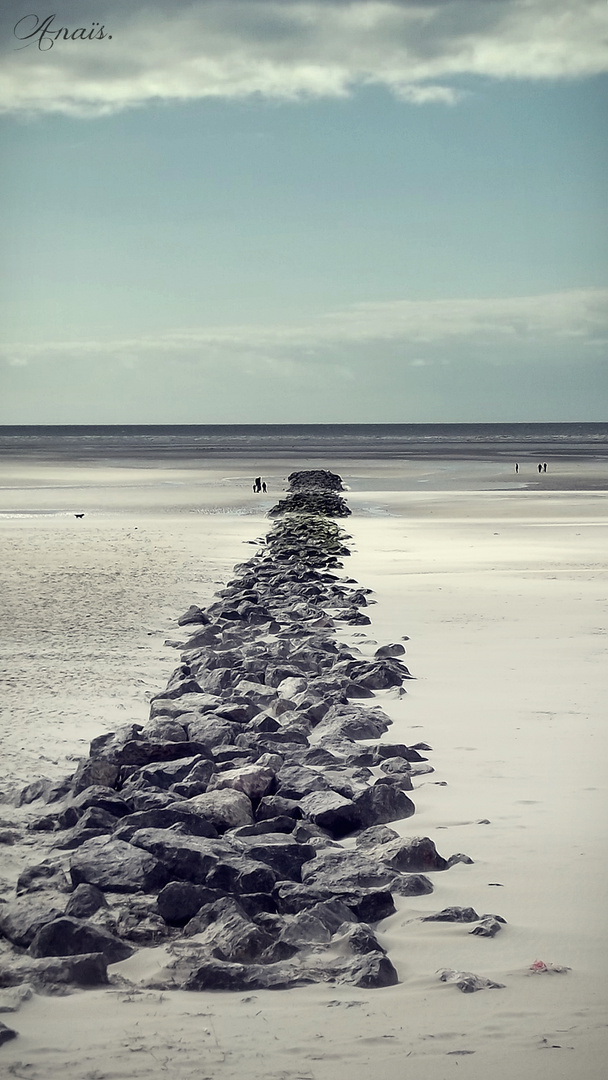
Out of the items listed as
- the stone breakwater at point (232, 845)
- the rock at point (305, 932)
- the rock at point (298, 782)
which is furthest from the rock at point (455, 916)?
the rock at point (298, 782)

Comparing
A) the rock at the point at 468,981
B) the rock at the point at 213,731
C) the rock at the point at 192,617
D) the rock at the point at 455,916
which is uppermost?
the rock at the point at 192,617

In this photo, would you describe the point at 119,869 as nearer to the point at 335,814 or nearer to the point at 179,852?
the point at 179,852

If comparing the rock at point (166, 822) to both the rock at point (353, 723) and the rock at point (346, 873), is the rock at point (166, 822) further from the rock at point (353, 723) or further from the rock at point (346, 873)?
the rock at point (353, 723)

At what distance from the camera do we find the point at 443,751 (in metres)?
6.63

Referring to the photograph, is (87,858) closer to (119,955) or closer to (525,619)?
(119,955)

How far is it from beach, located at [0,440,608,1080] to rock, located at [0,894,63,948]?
0.32 meters

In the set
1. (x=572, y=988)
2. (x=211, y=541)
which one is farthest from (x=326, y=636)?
(x=211, y=541)

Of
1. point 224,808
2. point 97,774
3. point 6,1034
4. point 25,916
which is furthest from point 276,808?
point 6,1034

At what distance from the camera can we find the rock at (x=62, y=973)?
148 inches

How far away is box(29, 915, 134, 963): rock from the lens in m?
3.92

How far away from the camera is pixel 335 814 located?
17.0 feet

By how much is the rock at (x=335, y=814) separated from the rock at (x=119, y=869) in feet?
3.09

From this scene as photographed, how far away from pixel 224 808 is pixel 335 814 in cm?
51

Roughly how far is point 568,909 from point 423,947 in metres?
0.70
